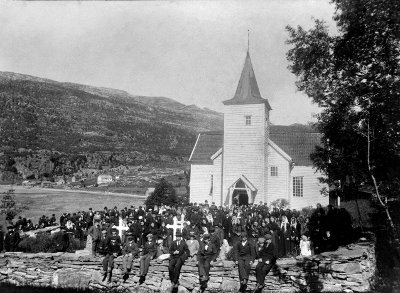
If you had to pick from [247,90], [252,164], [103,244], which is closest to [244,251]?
[103,244]

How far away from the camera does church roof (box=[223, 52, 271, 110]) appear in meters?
35.1

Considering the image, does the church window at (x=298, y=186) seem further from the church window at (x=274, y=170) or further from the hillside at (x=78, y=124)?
the hillside at (x=78, y=124)

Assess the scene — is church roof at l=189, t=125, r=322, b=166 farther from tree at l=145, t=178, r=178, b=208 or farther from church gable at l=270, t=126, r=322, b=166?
tree at l=145, t=178, r=178, b=208

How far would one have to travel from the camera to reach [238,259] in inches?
422

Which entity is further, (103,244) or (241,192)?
(241,192)

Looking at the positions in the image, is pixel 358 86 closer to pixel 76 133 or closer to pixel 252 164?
pixel 252 164

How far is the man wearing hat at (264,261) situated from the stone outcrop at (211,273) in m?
0.43

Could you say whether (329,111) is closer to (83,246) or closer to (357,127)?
(357,127)

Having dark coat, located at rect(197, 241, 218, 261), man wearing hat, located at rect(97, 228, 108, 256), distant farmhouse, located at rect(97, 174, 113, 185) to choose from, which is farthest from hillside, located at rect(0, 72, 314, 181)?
dark coat, located at rect(197, 241, 218, 261)

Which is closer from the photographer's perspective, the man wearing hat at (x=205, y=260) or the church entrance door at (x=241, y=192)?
the man wearing hat at (x=205, y=260)

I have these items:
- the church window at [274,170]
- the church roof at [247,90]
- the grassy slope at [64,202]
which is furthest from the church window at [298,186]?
the grassy slope at [64,202]

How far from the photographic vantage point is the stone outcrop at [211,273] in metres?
10.4

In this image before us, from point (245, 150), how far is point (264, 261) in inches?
967

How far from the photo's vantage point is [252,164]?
3453 cm
